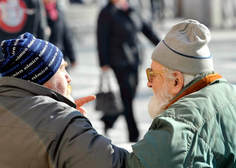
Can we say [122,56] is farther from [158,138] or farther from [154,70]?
[158,138]

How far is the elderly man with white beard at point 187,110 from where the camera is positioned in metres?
1.95

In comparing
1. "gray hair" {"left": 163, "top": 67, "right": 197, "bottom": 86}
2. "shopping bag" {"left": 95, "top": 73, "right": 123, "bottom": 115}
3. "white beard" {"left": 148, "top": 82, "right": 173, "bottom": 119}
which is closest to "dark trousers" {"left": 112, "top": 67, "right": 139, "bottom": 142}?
"shopping bag" {"left": 95, "top": 73, "right": 123, "bottom": 115}

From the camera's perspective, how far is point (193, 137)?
1.97 m

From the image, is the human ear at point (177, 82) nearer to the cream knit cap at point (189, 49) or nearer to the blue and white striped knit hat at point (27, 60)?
the cream knit cap at point (189, 49)

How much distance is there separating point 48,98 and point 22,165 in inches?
14.9

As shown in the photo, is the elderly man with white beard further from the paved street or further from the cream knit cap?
the paved street

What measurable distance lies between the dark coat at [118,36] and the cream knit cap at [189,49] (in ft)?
10.3

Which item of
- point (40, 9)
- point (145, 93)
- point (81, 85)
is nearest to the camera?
point (40, 9)

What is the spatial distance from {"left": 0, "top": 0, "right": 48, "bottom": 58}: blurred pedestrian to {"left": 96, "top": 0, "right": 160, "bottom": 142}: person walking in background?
1055mm

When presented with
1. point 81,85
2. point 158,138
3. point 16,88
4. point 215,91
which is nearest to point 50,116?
point 16,88

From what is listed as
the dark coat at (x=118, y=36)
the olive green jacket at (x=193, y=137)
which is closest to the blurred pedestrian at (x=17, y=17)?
the dark coat at (x=118, y=36)

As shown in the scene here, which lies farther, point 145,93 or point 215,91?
point 145,93

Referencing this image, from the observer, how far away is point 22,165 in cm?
206

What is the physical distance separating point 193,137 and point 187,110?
0.49 ft
